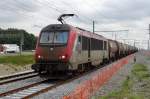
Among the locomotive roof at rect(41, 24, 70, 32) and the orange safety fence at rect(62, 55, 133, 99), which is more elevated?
the locomotive roof at rect(41, 24, 70, 32)

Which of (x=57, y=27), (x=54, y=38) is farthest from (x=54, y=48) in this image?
(x=57, y=27)

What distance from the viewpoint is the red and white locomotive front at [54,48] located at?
69.4 feet

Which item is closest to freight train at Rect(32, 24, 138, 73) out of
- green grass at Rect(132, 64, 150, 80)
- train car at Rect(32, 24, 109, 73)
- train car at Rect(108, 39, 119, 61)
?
train car at Rect(32, 24, 109, 73)

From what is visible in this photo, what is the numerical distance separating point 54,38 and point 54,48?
0.86 meters

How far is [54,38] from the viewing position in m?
22.2

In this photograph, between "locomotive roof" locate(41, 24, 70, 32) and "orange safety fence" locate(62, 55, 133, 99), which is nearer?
"orange safety fence" locate(62, 55, 133, 99)

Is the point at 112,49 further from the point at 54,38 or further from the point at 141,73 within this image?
the point at 54,38

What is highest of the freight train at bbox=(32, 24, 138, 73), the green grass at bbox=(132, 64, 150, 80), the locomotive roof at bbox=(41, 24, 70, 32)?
the locomotive roof at bbox=(41, 24, 70, 32)

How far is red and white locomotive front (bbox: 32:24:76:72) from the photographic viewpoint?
21.1m

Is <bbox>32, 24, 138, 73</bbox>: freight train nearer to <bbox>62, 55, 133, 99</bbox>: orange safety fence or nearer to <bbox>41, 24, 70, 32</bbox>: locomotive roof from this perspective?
<bbox>41, 24, 70, 32</bbox>: locomotive roof

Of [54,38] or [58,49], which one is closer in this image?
[58,49]

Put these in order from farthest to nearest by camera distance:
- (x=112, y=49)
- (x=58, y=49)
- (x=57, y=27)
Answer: (x=112, y=49) → (x=57, y=27) → (x=58, y=49)

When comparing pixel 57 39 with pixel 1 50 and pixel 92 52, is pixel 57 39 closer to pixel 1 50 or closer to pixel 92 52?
pixel 92 52

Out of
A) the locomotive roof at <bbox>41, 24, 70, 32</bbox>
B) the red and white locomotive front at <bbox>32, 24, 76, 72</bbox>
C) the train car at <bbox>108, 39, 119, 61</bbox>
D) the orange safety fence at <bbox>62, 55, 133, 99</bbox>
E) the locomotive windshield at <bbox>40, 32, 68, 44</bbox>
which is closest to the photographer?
the orange safety fence at <bbox>62, 55, 133, 99</bbox>
